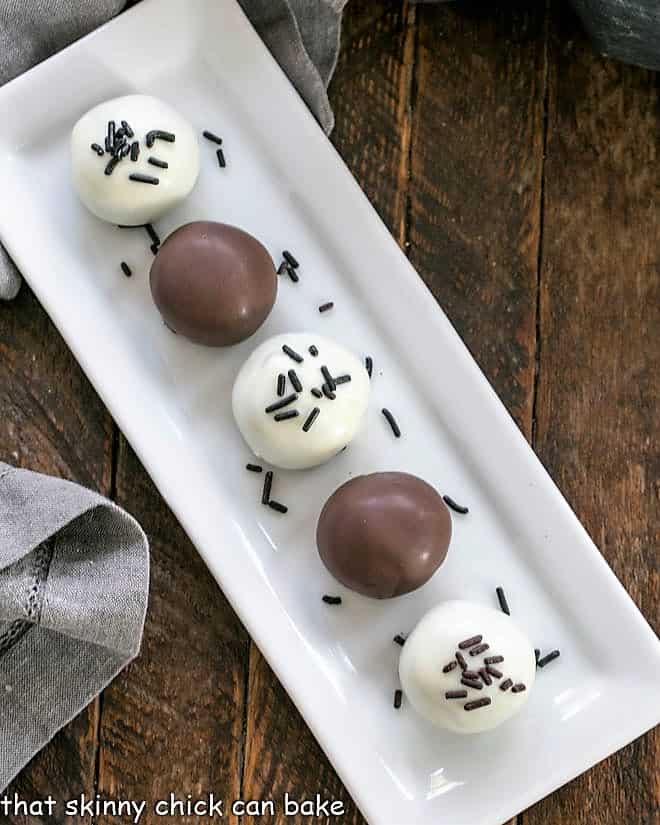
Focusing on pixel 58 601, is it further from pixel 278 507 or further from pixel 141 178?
pixel 141 178

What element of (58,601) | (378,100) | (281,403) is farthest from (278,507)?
(378,100)

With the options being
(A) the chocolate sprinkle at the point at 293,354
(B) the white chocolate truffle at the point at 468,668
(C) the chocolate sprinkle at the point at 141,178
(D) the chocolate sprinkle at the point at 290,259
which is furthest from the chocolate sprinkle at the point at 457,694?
(C) the chocolate sprinkle at the point at 141,178

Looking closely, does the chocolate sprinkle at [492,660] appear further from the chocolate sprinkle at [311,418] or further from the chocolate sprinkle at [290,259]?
the chocolate sprinkle at [290,259]

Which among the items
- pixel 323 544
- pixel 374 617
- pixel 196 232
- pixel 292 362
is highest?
pixel 196 232

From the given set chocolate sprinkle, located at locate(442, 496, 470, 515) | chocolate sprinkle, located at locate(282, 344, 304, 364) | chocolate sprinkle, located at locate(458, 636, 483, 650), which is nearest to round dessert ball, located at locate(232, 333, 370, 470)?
chocolate sprinkle, located at locate(282, 344, 304, 364)

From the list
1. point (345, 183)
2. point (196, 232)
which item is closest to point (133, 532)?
point (196, 232)

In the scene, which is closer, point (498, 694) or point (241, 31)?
point (498, 694)

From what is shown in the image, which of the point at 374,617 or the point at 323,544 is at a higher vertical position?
the point at 323,544

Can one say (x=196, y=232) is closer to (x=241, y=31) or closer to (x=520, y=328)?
(x=241, y=31)
